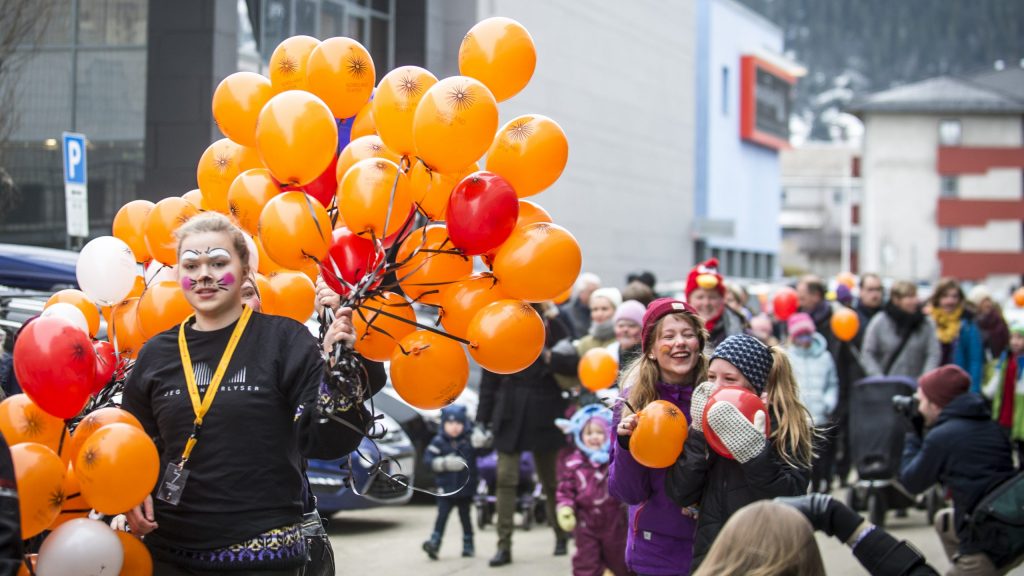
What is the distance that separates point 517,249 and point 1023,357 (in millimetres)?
9991

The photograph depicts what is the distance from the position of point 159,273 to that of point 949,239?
71.4m

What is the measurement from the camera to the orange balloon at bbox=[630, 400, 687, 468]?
5141 millimetres

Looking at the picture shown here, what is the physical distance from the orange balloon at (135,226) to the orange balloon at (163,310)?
2.46 ft

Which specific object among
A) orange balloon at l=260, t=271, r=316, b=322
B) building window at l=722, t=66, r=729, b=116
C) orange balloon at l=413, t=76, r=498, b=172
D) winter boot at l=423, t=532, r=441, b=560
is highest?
building window at l=722, t=66, r=729, b=116

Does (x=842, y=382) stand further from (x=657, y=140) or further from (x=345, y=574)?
(x=657, y=140)

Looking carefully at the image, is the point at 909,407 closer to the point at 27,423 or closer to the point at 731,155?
the point at 27,423

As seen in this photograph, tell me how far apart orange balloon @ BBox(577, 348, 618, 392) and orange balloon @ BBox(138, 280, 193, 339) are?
4.51 m

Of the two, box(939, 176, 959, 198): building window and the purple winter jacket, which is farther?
box(939, 176, 959, 198): building window

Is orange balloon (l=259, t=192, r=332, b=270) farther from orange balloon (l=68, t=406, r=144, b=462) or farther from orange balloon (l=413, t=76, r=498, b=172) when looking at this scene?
orange balloon (l=68, t=406, r=144, b=462)

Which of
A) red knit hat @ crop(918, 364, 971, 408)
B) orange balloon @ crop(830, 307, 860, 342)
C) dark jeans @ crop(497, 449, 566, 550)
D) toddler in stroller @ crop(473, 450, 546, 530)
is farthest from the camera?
orange balloon @ crop(830, 307, 860, 342)

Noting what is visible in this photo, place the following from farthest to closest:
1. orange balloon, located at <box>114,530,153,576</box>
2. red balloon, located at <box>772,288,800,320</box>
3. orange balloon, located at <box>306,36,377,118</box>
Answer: red balloon, located at <box>772,288,800,320</box>
orange balloon, located at <box>306,36,377,118</box>
orange balloon, located at <box>114,530,153,576</box>

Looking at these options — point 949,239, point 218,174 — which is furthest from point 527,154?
point 949,239

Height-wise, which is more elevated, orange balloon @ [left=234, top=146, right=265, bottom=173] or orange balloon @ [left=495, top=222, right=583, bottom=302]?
orange balloon @ [left=234, top=146, right=265, bottom=173]

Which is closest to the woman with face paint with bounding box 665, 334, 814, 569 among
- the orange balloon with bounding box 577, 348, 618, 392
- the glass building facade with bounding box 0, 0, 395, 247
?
the orange balloon with bounding box 577, 348, 618, 392
